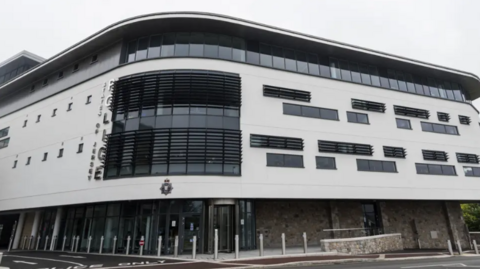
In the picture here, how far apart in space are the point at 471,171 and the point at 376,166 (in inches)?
372

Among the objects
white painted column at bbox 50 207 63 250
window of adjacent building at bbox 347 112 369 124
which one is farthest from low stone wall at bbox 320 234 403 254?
white painted column at bbox 50 207 63 250

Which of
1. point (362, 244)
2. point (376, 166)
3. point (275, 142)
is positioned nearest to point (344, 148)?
point (376, 166)

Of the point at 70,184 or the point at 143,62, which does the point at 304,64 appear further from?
the point at 70,184

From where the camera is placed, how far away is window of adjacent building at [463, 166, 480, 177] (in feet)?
72.5

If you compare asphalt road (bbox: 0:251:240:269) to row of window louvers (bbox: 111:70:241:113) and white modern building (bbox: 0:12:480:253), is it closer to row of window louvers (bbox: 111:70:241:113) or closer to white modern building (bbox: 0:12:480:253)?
white modern building (bbox: 0:12:480:253)

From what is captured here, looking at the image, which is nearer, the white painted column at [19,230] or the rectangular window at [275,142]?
the rectangular window at [275,142]

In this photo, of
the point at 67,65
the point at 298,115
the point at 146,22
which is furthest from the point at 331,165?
the point at 67,65

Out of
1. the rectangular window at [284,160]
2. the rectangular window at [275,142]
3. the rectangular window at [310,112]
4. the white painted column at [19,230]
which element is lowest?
the white painted column at [19,230]

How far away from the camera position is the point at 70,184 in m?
17.3

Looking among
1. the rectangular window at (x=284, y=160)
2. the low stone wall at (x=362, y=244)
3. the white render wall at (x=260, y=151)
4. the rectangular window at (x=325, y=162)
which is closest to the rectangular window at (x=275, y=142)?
the white render wall at (x=260, y=151)

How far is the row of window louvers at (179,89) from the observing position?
1606cm

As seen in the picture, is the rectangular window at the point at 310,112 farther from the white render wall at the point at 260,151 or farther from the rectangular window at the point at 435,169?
the rectangular window at the point at 435,169

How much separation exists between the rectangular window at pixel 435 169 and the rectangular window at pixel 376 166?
7.51 feet

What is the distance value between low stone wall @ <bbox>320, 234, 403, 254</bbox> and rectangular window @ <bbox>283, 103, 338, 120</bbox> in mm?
7743
